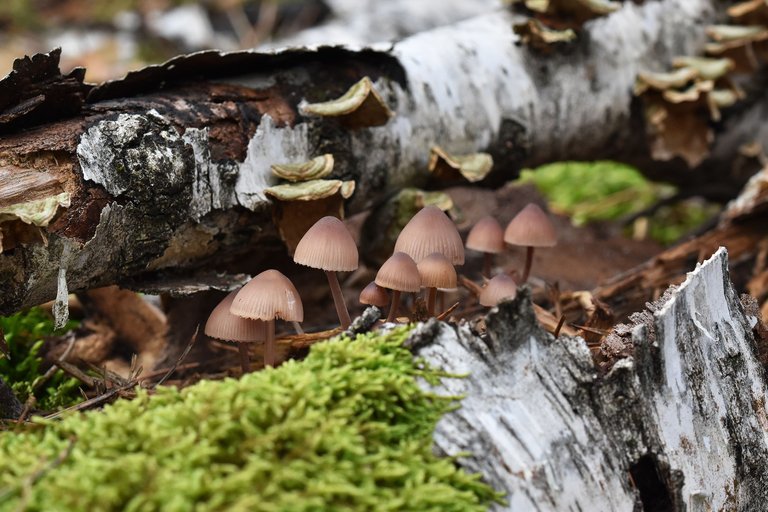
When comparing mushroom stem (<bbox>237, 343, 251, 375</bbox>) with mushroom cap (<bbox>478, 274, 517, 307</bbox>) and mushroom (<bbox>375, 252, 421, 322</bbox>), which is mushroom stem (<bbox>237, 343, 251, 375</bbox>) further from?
mushroom cap (<bbox>478, 274, 517, 307</bbox>)

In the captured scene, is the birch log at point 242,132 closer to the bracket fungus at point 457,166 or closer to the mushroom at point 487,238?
the bracket fungus at point 457,166

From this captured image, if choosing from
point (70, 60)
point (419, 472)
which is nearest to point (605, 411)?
point (419, 472)

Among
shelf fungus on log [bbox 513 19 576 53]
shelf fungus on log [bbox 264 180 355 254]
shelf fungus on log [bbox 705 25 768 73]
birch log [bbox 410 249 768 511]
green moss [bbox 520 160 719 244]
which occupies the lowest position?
green moss [bbox 520 160 719 244]

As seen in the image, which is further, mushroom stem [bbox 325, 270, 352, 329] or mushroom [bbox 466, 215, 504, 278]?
mushroom [bbox 466, 215, 504, 278]

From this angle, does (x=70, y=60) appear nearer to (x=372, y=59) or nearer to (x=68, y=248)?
(x=372, y=59)

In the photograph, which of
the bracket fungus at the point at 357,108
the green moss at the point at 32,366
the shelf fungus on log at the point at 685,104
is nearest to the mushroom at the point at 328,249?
the bracket fungus at the point at 357,108

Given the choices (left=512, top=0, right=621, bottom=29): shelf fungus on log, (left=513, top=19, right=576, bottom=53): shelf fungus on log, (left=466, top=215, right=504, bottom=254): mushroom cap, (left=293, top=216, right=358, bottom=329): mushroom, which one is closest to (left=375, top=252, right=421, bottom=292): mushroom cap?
(left=293, top=216, right=358, bottom=329): mushroom

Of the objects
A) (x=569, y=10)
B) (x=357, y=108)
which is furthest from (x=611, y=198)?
(x=357, y=108)
